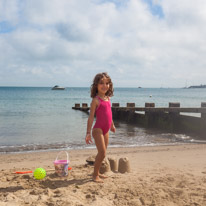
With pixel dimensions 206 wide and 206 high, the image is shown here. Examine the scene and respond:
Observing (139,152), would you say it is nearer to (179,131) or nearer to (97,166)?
(97,166)

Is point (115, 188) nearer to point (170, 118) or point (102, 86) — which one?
point (102, 86)

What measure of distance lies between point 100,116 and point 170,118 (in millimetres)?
11067

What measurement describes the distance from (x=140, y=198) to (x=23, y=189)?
2.07 metres

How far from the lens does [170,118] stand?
49.5 ft

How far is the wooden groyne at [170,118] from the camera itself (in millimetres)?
13266

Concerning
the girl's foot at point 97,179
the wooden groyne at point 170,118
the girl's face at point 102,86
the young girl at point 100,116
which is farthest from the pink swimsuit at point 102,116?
the wooden groyne at point 170,118

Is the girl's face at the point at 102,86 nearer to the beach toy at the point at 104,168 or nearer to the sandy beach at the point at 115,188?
the beach toy at the point at 104,168

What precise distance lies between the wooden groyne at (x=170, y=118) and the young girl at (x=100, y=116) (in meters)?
8.78

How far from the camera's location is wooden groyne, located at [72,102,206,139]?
13.3 meters

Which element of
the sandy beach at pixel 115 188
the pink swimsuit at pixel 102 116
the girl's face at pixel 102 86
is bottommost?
the sandy beach at pixel 115 188

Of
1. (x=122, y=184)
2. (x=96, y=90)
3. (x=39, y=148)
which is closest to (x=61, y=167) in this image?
(x=122, y=184)

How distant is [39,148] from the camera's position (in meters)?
10.2

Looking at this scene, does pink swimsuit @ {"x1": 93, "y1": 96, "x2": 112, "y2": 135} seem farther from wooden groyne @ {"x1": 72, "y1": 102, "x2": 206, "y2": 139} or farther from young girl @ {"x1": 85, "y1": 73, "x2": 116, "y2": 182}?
wooden groyne @ {"x1": 72, "y1": 102, "x2": 206, "y2": 139}

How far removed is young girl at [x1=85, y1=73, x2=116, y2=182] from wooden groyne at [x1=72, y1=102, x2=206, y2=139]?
8.78m
